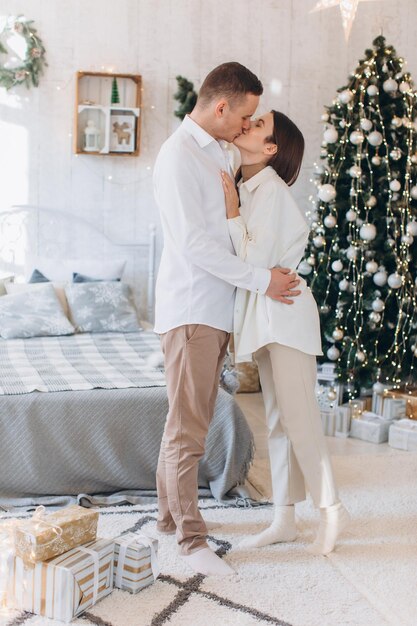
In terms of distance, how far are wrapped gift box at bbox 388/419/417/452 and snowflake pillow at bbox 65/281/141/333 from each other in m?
1.59

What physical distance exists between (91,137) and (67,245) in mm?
716

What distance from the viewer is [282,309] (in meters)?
2.68

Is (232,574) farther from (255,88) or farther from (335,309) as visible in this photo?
(335,309)

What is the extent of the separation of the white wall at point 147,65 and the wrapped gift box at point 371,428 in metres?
1.78

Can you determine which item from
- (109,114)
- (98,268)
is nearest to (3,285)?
(98,268)

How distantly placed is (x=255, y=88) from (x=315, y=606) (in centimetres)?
164

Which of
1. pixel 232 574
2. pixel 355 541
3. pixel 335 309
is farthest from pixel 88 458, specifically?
pixel 335 309

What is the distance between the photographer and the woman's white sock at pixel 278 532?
2818mm

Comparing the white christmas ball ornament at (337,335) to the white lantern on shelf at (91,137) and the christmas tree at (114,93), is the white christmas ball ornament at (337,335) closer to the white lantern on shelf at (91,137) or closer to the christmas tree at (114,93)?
the white lantern on shelf at (91,137)

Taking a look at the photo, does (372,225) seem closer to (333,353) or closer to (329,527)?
(333,353)

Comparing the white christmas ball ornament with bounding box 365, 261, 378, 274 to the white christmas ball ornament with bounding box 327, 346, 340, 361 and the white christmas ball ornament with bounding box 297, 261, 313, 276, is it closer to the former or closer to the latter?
the white christmas ball ornament with bounding box 297, 261, 313, 276

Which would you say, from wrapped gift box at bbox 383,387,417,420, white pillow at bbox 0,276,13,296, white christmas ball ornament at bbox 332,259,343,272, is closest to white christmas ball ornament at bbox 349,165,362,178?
white christmas ball ornament at bbox 332,259,343,272

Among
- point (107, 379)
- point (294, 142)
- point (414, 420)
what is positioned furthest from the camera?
point (414, 420)

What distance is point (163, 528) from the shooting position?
2.88 metres
